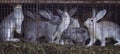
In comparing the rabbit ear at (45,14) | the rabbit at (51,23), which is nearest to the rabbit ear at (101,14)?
the rabbit at (51,23)

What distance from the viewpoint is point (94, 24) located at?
4.45 meters

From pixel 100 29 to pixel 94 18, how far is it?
178 millimetres

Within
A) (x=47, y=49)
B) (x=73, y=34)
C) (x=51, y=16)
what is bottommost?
(x=47, y=49)

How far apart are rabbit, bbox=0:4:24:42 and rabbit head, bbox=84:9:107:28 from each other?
93 centimetres

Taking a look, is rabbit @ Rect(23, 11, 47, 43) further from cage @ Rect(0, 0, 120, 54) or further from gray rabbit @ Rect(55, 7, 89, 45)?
gray rabbit @ Rect(55, 7, 89, 45)

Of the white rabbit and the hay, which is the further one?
the white rabbit

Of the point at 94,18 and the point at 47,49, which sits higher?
the point at 94,18

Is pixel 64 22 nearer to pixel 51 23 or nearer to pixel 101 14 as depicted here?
pixel 51 23

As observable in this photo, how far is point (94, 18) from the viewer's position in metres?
4.49

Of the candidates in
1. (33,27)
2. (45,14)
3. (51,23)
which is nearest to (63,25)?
(51,23)

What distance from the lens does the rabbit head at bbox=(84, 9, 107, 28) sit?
4.45 m

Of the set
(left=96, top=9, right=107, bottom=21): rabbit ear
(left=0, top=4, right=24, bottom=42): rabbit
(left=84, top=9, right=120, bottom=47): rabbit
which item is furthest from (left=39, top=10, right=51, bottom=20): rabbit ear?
(left=96, top=9, right=107, bottom=21): rabbit ear

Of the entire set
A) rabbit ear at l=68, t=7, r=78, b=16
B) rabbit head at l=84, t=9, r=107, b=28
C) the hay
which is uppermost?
rabbit ear at l=68, t=7, r=78, b=16

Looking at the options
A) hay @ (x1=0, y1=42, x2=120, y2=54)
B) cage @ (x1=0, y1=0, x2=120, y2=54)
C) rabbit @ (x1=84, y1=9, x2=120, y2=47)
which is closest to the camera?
hay @ (x1=0, y1=42, x2=120, y2=54)
